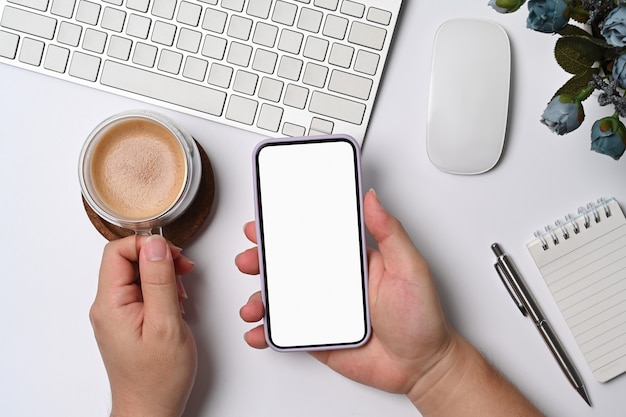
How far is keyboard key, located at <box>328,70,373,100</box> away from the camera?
28.4 inches

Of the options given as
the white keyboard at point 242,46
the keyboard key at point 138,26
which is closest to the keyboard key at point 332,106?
the white keyboard at point 242,46

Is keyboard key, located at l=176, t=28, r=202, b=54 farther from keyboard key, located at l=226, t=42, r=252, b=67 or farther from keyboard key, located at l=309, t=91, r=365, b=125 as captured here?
keyboard key, located at l=309, t=91, r=365, b=125

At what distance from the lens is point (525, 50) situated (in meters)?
0.75

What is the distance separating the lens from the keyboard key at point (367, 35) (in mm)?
721

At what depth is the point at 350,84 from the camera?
2.37ft

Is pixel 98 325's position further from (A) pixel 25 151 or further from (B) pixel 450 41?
(B) pixel 450 41

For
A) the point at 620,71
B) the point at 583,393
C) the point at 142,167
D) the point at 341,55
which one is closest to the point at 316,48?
the point at 341,55

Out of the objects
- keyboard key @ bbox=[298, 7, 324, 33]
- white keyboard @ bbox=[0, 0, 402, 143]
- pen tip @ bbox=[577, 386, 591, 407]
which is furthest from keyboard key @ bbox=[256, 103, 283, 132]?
pen tip @ bbox=[577, 386, 591, 407]

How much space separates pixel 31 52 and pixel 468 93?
520 mm

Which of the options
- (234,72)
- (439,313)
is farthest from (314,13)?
(439,313)

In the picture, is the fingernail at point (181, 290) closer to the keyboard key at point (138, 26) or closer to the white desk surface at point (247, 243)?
the white desk surface at point (247, 243)

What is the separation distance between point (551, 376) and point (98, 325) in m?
0.55

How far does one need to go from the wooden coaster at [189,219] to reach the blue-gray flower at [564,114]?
0.39 metres

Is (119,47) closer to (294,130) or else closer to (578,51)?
(294,130)
